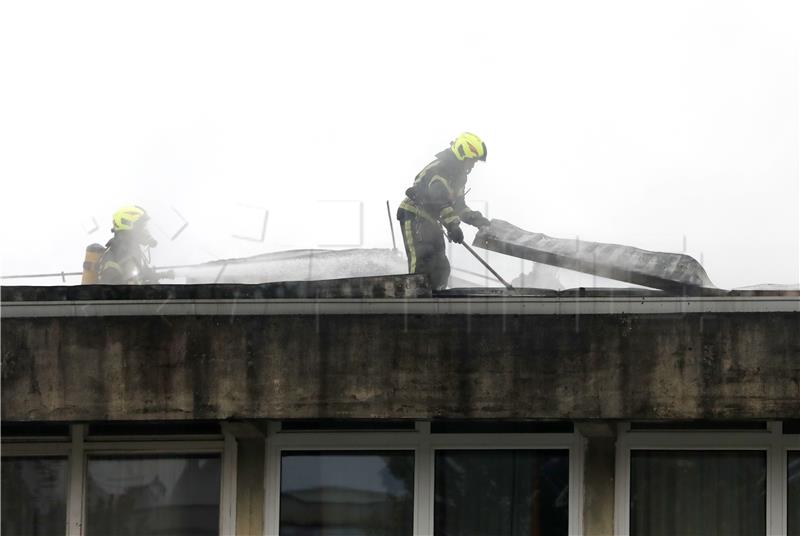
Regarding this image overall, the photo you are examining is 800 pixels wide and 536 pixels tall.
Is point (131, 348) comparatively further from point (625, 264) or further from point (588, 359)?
point (625, 264)

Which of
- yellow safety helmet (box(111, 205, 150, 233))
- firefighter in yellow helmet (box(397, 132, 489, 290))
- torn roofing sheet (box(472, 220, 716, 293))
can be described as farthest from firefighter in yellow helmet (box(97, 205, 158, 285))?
torn roofing sheet (box(472, 220, 716, 293))

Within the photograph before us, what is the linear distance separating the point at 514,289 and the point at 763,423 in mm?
2051

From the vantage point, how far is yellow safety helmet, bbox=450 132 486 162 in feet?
37.0

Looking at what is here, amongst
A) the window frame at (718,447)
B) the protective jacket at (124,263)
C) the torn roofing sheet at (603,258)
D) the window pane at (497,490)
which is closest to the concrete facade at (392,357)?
the window frame at (718,447)

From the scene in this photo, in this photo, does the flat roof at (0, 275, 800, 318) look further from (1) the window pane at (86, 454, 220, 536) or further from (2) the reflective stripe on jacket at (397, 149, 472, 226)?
(2) the reflective stripe on jacket at (397, 149, 472, 226)

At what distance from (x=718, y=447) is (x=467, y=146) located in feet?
14.4

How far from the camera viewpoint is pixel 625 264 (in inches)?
363

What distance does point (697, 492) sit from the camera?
8.09 meters

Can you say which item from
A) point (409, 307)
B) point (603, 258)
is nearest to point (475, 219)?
point (603, 258)

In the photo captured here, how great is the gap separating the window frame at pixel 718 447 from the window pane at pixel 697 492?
5 cm

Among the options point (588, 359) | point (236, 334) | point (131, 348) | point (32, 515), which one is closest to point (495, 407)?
point (588, 359)

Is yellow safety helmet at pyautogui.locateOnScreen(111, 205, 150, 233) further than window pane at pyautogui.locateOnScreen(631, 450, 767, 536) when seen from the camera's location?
Yes

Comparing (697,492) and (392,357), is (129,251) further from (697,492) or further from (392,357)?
(697,492)

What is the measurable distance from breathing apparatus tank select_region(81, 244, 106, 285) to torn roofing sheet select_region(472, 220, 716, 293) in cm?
461
